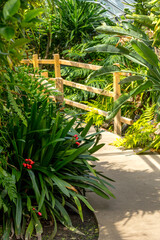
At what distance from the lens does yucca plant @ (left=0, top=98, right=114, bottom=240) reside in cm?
271

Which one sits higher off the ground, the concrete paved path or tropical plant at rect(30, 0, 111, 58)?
tropical plant at rect(30, 0, 111, 58)

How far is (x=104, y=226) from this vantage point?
288 cm

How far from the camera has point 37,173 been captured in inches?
120

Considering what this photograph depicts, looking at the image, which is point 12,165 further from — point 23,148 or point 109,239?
point 109,239

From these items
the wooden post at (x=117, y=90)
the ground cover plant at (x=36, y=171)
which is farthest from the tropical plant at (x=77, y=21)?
the ground cover plant at (x=36, y=171)

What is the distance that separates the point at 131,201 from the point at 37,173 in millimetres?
904

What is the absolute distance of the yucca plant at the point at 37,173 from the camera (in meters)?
2.71

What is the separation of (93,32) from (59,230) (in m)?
8.11

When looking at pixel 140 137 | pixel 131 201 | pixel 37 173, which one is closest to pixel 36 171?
pixel 37 173

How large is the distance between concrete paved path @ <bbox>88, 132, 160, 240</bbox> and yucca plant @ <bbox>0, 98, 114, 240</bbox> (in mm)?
202

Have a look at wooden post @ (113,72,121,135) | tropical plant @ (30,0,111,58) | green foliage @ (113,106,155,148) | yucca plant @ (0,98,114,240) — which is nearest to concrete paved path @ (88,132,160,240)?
yucca plant @ (0,98,114,240)

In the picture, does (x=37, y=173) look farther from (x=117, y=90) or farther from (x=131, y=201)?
(x=117, y=90)

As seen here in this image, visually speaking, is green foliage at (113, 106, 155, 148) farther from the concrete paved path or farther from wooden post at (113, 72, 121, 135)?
wooden post at (113, 72, 121, 135)

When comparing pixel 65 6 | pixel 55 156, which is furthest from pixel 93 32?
pixel 55 156
